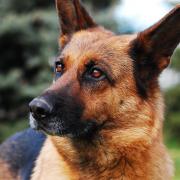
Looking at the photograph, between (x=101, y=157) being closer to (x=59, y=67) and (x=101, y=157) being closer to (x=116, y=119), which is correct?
(x=116, y=119)

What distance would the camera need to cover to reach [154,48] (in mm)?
5309

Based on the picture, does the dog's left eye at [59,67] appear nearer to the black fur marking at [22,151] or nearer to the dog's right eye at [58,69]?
the dog's right eye at [58,69]

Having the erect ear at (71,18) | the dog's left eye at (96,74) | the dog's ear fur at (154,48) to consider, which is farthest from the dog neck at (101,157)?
the erect ear at (71,18)

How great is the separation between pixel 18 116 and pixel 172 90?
17.1 ft

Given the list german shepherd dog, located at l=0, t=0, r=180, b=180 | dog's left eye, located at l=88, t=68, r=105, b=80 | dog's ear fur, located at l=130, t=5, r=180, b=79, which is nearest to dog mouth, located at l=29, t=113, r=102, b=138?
german shepherd dog, located at l=0, t=0, r=180, b=180

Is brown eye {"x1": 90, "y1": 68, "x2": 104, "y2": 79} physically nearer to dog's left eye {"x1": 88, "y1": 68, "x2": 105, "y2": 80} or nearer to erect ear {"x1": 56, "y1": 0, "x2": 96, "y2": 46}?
dog's left eye {"x1": 88, "y1": 68, "x2": 105, "y2": 80}

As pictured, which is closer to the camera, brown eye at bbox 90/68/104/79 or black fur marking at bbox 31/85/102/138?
black fur marking at bbox 31/85/102/138

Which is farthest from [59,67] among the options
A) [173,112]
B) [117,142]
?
[173,112]

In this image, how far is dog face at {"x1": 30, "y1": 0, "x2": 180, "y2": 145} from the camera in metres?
4.89

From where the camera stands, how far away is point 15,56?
609 inches

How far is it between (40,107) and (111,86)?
0.78m

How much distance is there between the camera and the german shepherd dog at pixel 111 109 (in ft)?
16.4

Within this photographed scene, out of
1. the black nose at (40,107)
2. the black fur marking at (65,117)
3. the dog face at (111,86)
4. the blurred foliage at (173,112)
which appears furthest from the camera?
the blurred foliage at (173,112)

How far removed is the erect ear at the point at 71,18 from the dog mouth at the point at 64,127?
1.11 meters
